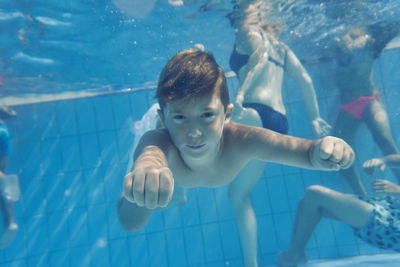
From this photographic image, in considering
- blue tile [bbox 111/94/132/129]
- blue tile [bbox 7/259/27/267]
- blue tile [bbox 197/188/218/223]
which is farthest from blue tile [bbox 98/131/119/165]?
blue tile [bbox 7/259/27/267]

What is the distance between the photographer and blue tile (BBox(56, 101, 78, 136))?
691cm

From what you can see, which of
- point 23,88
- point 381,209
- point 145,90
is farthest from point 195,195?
point 23,88

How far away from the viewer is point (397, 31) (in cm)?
715

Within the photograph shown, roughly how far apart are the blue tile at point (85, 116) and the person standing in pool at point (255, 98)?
4.37 metres

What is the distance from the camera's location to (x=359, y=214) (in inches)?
149

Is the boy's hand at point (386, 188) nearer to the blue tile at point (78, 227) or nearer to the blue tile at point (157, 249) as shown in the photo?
the blue tile at point (157, 249)

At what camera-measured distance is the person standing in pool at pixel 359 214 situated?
354 cm

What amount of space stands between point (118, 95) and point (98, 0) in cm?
281

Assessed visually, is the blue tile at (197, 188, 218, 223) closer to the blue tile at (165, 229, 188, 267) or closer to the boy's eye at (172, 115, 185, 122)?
the blue tile at (165, 229, 188, 267)

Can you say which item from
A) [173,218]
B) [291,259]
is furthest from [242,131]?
[173,218]

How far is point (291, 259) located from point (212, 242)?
2266 millimetres

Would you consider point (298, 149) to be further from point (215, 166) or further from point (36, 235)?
point (36, 235)

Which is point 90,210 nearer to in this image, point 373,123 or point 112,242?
point 112,242

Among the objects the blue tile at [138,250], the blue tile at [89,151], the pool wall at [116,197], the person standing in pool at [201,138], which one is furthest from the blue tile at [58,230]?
the person standing in pool at [201,138]
